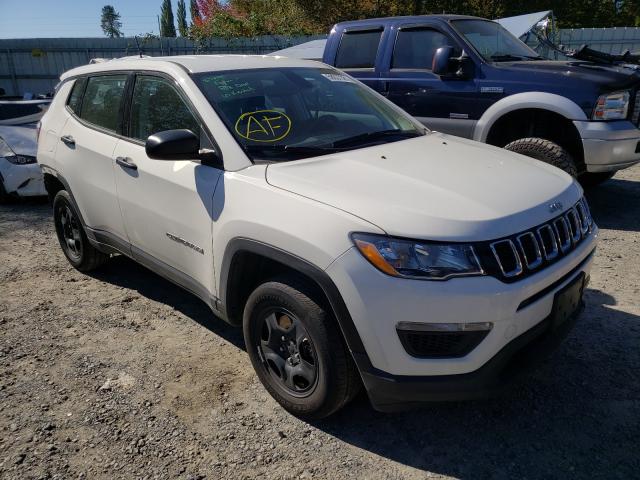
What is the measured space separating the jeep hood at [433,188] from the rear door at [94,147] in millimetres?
1590

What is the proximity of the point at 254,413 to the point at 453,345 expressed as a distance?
115 centimetres

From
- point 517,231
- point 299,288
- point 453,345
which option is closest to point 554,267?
point 517,231

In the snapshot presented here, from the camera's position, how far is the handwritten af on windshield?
2.95 meters

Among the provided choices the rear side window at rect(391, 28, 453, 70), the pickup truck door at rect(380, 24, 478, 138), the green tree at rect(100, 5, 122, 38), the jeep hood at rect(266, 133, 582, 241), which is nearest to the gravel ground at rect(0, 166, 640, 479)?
the jeep hood at rect(266, 133, 582, 241)

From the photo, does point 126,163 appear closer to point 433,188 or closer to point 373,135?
point 373,135

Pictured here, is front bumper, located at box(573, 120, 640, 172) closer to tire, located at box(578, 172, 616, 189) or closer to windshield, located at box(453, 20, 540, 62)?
tire, located at box(578, 172, 616, 189)

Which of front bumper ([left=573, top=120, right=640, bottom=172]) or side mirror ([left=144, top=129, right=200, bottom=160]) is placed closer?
side mirror ([left=144, top=129, right=200, bottom=160])

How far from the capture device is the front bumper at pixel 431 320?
212 cm

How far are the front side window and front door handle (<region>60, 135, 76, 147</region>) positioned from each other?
82cm

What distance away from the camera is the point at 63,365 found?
3266 millimetres

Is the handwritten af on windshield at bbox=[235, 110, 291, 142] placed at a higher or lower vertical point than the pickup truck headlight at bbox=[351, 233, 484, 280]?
higher

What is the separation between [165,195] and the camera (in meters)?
3.13

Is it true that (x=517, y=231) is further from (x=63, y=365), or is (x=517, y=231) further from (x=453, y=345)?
(x=63, y=365)

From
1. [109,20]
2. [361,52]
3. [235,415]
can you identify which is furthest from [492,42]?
[109,20]
